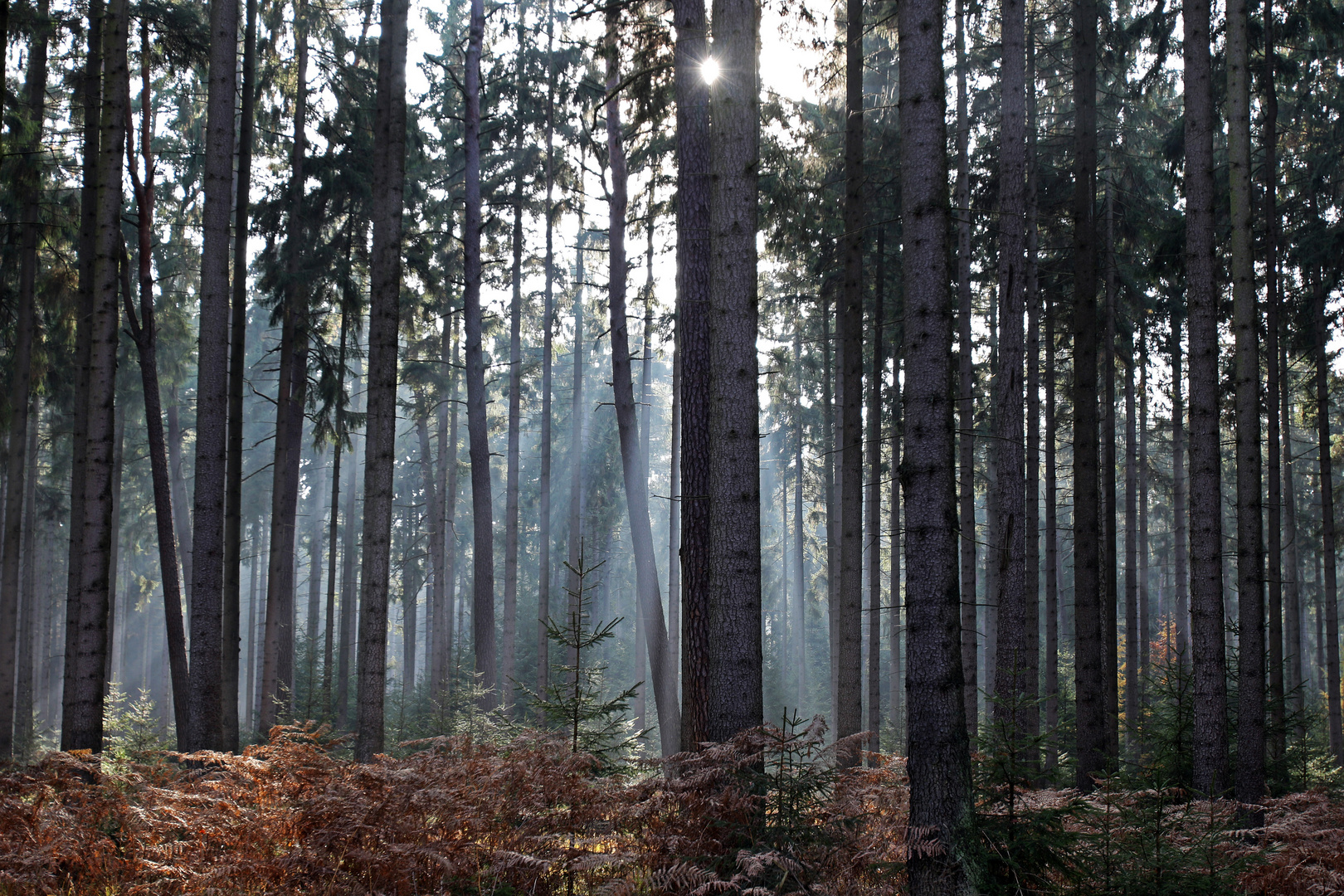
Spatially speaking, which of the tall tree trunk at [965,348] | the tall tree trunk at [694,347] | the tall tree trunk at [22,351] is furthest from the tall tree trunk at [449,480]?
the tall tree trunk at [694,347]

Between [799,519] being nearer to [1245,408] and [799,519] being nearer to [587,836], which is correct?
[1245,408]

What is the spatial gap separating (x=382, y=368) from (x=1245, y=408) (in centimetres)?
938

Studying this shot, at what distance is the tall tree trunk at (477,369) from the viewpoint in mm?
15102

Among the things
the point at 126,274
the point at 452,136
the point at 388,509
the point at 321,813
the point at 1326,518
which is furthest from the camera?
the point at 452,136

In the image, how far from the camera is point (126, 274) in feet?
36.2

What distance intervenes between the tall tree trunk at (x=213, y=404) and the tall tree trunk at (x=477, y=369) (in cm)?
577

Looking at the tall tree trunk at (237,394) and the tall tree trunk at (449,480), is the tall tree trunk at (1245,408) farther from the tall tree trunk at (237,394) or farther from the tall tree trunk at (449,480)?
the tall tree trunk at (449,480)

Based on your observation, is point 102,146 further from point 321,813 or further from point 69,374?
point 69,374

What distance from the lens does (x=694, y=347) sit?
7.59 m

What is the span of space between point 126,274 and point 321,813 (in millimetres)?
8872

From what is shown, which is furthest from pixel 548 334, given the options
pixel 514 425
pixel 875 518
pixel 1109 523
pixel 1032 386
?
pixel 1109 523

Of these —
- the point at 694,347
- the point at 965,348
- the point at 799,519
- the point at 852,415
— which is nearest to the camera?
the point at 694,347

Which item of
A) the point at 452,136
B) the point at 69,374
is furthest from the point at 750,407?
the point at 452,136

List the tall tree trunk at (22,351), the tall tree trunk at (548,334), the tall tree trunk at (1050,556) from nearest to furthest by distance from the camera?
the tall tree trunk at (22,351), the tall tree trunk at (1050,556), the tall tree trunk at (548,334)
